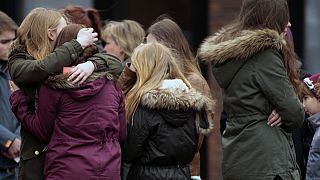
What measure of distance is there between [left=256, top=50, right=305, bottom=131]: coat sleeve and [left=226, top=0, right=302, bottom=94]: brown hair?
0.14m

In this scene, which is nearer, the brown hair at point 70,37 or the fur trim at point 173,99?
the brown hair at point 70,37

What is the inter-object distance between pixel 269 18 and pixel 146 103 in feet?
3.19

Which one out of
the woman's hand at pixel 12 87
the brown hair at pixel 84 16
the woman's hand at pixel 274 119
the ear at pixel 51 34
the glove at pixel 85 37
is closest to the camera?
the glove at pixel 85 37

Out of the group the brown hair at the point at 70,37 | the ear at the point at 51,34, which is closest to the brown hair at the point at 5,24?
the ear at the point at 51,34

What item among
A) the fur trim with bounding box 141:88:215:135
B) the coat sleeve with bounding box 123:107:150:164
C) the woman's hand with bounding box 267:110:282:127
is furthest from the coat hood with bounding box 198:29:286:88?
the coat sleeve with bounding box 123:107:150:164

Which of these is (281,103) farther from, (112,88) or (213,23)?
(213,23)

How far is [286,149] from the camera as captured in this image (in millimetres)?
5652

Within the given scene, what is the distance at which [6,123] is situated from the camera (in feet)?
22.0

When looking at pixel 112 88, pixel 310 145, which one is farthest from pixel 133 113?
pixel 310 145

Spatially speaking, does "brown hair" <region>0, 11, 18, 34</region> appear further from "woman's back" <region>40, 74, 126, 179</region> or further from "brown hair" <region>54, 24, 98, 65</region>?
"woman's back" <region>40, 74, 126, 179</region>

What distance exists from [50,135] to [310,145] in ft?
7.14

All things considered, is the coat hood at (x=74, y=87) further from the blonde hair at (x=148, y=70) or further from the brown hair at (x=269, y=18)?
the brown hair at (x=269, y=18)

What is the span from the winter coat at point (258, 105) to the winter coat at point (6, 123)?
69.8 inches

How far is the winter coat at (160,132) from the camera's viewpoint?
5.77 m
